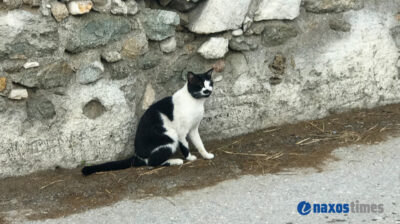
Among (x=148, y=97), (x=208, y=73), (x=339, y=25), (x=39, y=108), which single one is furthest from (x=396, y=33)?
(x=39, y=108)

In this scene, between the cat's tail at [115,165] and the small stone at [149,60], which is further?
the small stone at [149,60]

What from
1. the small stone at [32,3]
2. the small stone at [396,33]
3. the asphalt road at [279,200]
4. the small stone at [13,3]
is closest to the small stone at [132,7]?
the small stone at [32,3]

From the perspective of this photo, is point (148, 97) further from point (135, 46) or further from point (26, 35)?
point (26, 35)

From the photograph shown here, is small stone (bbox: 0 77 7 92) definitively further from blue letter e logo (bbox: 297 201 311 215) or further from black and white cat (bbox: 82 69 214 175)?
blue letter e logo (bbox: 297 201 311 215)

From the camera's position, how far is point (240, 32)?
5.10m

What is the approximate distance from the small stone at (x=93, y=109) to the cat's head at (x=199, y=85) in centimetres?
77

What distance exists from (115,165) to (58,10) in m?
1.34

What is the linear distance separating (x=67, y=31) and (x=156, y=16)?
0.80 meters

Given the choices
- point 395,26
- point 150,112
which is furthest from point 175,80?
point 395,26

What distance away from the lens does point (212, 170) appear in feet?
14.7

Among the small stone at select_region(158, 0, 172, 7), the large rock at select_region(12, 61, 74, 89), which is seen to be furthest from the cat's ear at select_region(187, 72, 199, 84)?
the large rock at select_region(12, 61, 74, 89)

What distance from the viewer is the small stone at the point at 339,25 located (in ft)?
17.7

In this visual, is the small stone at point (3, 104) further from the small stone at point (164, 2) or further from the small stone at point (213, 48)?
the small stone at point (213, 48)

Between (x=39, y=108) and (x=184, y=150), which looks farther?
(x=184, y=150)
